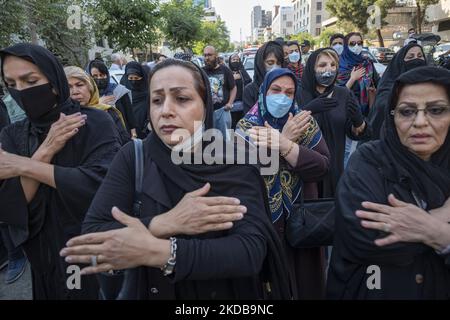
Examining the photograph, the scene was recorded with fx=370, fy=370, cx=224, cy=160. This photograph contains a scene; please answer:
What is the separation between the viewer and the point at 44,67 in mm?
1881

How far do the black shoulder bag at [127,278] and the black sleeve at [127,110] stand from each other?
11.4 ft

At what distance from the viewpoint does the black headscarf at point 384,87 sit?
3.74 m

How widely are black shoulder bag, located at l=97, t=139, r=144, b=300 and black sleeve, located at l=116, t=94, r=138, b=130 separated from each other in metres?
3.46

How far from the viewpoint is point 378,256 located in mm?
1525

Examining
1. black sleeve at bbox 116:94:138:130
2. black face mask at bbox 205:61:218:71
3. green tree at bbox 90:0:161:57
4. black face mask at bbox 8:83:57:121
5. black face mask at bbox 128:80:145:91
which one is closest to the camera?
black face mask at bbox 8:83:57:121

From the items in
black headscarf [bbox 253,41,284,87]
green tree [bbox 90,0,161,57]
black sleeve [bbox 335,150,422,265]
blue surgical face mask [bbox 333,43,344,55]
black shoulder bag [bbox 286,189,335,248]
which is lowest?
black shoulder bag [bbox 286,189,335,248]

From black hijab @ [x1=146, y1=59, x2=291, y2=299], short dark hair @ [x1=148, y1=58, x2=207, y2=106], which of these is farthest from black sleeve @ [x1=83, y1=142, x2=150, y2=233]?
short dark hair @ [x1=148, y1=58, x2=207, y2=106]

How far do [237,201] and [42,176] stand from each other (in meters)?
1.01

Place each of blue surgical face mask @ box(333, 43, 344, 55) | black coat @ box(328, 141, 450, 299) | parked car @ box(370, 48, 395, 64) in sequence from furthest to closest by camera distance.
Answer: parked car @ box(370, 48, 395, 64) → blue surgical face mask @ box(333, 43, 344, 55) → black coat @ box(328, 141, 450, 299)

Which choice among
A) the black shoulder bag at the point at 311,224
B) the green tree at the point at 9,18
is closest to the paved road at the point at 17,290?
the black shoulder bag at the point at 311,224

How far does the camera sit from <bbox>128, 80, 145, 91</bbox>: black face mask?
5255 millimetres

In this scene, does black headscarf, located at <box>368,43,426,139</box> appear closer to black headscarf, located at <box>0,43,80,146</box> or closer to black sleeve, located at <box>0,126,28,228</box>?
black headscarf, located at <box>0,43,80,146</box>

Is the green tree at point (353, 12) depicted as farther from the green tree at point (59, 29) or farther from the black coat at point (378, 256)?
the black coat at point (378, 256)
